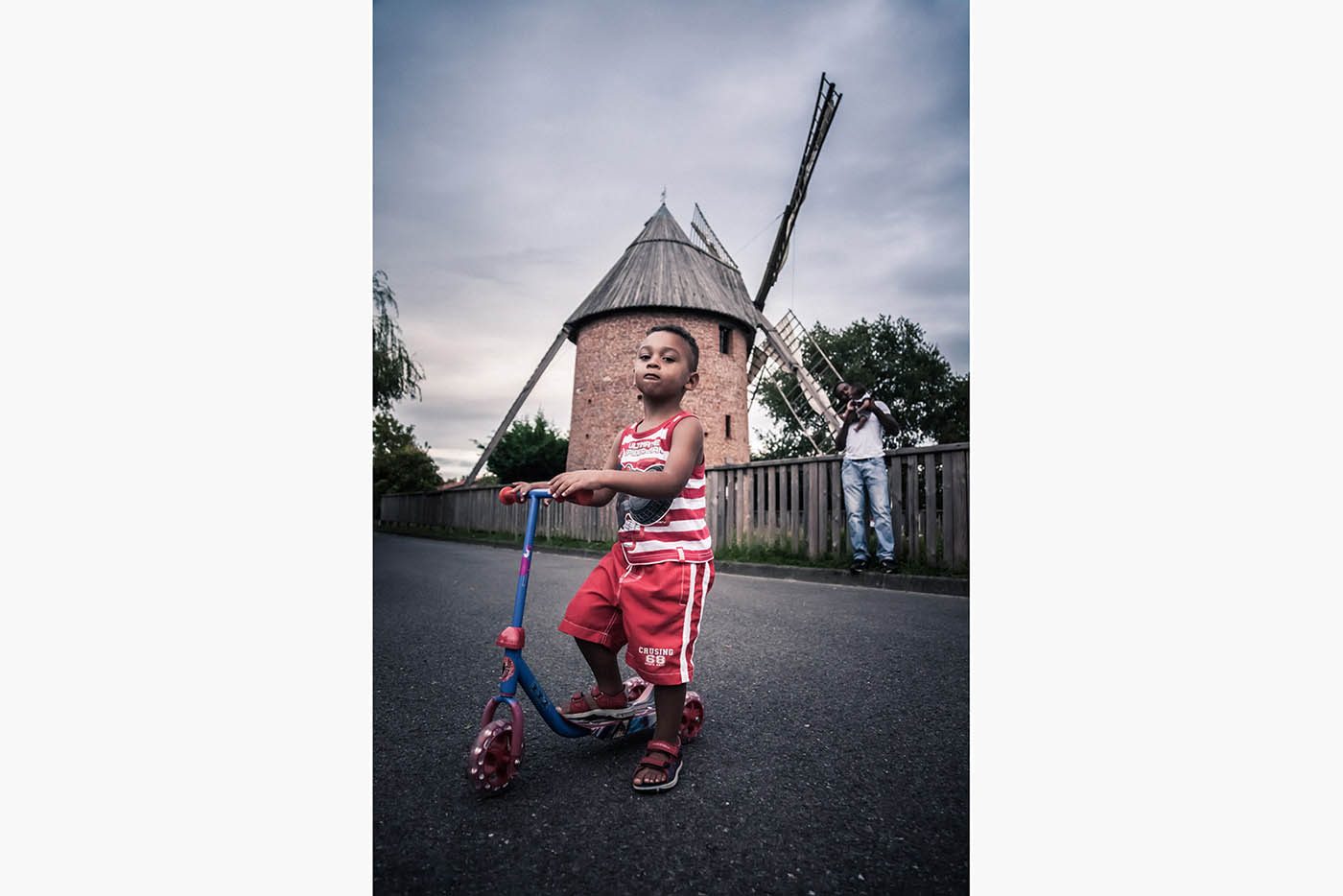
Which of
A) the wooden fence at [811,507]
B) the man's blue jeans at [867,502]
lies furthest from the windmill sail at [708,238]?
the man's blue jeans at [867,502]

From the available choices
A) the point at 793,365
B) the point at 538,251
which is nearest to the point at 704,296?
the point at 793,365

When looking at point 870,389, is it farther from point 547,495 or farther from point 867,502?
point 547,495

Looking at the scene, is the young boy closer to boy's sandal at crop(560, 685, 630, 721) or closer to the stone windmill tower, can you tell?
boy's sandal at crop(560, 685, 630, 721)

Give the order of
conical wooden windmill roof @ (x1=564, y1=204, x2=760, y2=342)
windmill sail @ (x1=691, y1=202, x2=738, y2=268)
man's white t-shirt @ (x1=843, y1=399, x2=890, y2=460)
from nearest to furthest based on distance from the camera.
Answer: man's white t-shirt @ (x1=843, y1=399, x2=890, y2=460) < conical wooden windmill roof @ (x1=564, y1=204, x2=760, y2=342) < windmill sail @ (x1=691, y1=202, x2=738, y2=268)

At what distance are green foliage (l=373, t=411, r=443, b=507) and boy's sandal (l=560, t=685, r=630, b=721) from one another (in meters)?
1.05

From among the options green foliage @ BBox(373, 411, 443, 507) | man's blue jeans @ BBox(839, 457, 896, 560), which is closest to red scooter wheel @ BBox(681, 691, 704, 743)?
green foliage @ BBox(373, 411, 443, 507)

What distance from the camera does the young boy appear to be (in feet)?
4.88

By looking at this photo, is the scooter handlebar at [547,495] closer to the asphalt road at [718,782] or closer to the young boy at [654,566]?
the young boy at [654,566]
